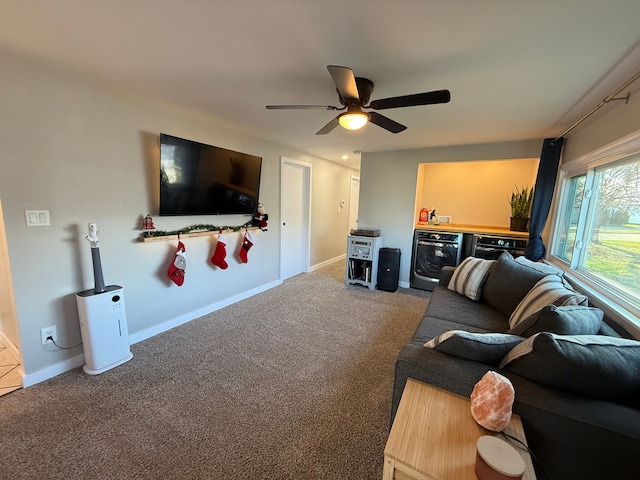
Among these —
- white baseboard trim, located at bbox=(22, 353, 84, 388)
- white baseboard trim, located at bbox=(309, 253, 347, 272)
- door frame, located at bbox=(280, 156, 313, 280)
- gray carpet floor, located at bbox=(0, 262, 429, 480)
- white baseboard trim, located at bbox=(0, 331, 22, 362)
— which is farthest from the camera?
white baseboard trim, located at bbox=(309, 253, 347, 272)

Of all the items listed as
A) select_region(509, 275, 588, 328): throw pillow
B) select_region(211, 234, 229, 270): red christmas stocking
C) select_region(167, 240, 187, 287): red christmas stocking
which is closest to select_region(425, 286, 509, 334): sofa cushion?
select_region(509, 275, 588, 328): throw pillow

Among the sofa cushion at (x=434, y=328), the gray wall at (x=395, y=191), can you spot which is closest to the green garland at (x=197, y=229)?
the gray wall at (x=395, y=191)

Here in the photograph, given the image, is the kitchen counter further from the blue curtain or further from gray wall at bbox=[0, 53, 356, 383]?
gray wall at bbox=[0, 53, 356, 383]

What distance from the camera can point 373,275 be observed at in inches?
165

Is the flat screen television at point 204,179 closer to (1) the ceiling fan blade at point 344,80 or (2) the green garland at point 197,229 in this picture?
(2) the green garland at point 197,229

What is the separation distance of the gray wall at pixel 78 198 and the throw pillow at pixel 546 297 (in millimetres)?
3056

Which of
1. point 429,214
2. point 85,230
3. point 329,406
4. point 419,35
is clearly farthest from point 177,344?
point 429,214

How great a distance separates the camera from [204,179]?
2801mm

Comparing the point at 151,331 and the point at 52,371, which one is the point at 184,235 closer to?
the point at 151,331

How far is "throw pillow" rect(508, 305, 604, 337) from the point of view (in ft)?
4.15

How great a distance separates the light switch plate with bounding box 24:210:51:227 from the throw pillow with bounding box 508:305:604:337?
3132 mm

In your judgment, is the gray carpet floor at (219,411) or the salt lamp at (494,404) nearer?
the salt lamp at (494,404)

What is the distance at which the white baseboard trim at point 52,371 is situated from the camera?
A: 192 centimetres

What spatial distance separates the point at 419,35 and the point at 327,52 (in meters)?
0.52
